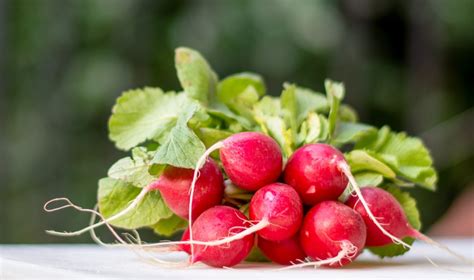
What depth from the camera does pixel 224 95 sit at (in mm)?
976

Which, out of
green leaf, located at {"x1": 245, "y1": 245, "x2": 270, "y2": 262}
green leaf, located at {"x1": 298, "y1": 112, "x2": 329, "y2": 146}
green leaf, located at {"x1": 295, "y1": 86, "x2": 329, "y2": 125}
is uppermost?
green leaf, located at {"x1": 295, "y1": 86, "x2": 329, "y2": 125}

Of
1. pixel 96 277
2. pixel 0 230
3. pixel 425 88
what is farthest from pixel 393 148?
pixel 0 230

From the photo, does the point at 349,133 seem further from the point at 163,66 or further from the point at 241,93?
the point at 163,66

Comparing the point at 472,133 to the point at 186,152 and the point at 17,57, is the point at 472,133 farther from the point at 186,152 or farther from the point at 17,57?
the point at 186,152

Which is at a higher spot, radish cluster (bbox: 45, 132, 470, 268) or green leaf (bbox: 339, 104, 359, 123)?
green leaf (bbox: 339, 104, 359, 123)

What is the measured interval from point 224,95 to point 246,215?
0.26 metres

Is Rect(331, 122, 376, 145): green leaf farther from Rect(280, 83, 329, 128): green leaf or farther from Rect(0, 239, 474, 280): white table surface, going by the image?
Rect(0, 239, 474, 280): white table surface

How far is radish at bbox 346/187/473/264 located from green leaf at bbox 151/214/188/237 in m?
0.21

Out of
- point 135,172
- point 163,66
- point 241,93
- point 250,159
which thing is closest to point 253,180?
point 250,159

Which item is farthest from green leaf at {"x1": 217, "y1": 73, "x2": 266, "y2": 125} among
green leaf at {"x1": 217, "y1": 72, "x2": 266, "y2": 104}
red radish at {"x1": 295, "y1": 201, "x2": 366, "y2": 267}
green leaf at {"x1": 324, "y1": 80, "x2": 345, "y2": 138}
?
red radish at {"x1": 295, "y1": 201, "x2": 366, "y2": 267}

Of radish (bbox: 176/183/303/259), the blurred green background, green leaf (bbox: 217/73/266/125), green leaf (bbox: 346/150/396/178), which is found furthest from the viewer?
the blurred green background

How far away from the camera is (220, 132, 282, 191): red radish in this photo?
2.42 ft

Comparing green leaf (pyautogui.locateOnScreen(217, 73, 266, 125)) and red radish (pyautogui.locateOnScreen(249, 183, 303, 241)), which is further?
green leaf (pyautogui.locateOnScreen(217, 73, 266, 125))

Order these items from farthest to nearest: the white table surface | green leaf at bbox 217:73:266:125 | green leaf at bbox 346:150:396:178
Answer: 1. green leaf at bbox 217:73:266:125
2. green leaf at bbox 346:150:396:178
3. the white table surface
